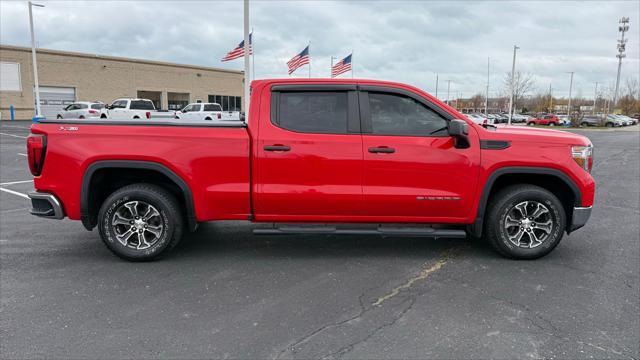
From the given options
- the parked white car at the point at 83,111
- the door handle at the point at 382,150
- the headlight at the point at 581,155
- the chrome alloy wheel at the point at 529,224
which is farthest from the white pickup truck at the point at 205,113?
the headlight at the point at 581,155

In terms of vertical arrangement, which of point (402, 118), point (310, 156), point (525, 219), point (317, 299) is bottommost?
point (317, 299)

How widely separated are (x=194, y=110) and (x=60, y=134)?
27760 mm

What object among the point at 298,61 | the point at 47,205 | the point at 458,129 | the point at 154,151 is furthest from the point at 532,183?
the point at 298,61

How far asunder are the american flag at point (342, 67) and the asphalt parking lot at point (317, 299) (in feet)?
64.7

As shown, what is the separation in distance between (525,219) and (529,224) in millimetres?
68

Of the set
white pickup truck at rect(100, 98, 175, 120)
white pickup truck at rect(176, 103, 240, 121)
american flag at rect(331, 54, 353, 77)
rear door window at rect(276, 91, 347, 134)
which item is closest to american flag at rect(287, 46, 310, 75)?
american flag at rect(331, 54, 353, 77)

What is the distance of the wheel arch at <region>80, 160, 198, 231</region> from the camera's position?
461 centimetres

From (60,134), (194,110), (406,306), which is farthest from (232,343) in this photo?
(194,110)

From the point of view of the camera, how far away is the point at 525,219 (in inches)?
193

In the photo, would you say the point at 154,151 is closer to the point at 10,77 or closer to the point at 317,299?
the point at 317,299

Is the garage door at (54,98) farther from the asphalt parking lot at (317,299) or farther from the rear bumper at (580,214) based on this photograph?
the rear bumper at (580,214)

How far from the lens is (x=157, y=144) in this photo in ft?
15.1

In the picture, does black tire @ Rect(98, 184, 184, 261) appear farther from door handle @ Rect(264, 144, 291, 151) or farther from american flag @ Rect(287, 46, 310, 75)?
american flag @ Rect(287, 46, 310, 75)

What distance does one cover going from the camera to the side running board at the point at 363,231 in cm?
473
